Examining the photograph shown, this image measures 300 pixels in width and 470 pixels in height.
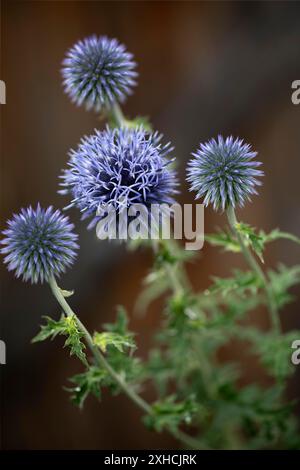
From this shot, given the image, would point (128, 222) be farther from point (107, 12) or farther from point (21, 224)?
point (107, 12)

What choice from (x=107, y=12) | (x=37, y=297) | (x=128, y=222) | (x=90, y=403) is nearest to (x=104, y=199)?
(x=128, y=222)

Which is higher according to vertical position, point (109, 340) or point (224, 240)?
point (224, 240)

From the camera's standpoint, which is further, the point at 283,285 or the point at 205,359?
the point at 205,359

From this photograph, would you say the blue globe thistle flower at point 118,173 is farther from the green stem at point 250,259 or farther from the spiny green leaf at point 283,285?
the spiny green leaf at point 283,285

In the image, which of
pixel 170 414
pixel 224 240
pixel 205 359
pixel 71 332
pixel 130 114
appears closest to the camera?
pixel 71 332

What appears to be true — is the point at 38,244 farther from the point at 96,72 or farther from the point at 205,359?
the point at 205,359

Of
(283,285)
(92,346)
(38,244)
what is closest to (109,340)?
(92,346)

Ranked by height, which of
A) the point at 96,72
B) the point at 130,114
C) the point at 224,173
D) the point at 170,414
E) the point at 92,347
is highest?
the point at 130,114

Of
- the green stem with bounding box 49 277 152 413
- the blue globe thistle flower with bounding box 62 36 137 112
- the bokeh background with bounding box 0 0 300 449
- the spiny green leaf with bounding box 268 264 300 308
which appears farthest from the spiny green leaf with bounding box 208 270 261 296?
the bokeh background with bounding box 0 0 300 449
